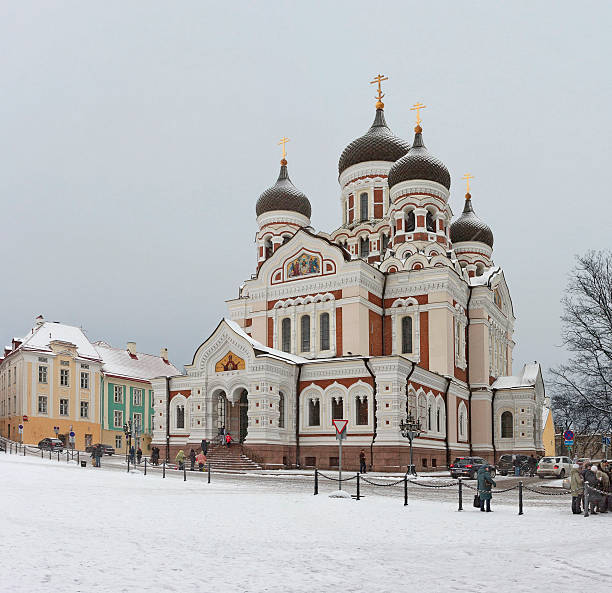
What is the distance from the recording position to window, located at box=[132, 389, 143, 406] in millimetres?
66694

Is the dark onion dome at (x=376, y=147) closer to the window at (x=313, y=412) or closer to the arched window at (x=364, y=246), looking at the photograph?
the arched window at (x=364, y=246)

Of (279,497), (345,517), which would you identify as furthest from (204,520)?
(279,497)

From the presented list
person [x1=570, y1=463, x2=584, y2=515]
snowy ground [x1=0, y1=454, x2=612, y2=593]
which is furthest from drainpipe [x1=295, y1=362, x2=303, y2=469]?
person [x1=570, y1=463, x2=584, y2=515]

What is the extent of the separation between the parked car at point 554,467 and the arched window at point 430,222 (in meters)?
16.6

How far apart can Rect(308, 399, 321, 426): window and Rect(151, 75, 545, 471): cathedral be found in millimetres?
56

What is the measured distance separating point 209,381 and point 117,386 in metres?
28.7

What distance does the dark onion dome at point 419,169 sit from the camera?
155 feet

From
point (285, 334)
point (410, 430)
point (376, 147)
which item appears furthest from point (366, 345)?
point (376, 147)

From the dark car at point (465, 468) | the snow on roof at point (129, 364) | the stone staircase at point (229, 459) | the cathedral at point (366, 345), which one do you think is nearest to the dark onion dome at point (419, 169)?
the cathedral at point (366, 345)

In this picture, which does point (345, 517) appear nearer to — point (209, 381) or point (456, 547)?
point (456, 547)

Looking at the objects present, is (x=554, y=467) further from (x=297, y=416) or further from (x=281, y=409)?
(x=281, y=409)

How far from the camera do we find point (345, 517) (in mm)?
15641

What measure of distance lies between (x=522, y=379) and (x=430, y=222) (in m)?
12.2

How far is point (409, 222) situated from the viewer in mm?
47531
